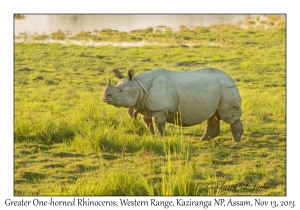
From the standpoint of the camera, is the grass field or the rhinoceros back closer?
the grass field

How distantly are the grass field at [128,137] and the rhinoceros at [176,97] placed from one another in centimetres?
37

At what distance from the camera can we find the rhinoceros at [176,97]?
936 centimetres

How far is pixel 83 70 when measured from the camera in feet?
57.6

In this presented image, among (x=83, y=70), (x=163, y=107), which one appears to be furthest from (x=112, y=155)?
(x=83, y=70)

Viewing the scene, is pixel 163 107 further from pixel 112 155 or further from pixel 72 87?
pixel 72 87

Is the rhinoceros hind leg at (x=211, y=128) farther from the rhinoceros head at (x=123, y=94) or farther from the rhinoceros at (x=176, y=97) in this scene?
the rhinoceros head at (x=123, y=94)

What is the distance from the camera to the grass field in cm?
758

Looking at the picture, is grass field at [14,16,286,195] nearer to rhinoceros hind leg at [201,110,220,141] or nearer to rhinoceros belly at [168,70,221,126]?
rhinoceros hind leg at [201,110,220,141]

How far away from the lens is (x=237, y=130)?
10062 mm

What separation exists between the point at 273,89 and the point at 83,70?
227 inches
